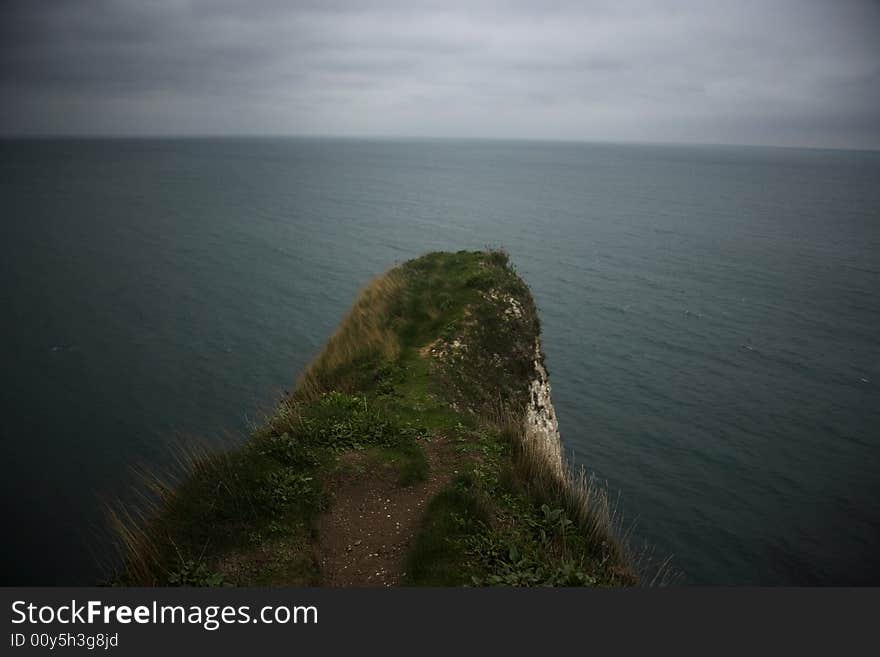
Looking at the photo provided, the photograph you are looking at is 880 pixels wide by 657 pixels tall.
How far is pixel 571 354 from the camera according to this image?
34.6 metres

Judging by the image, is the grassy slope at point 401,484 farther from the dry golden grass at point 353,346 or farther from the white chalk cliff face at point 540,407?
the white chalk cliff face at point 540,407

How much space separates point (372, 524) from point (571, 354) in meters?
29.0

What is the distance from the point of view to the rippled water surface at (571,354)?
21.8 metres

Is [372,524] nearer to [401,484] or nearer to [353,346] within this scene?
[401,484]

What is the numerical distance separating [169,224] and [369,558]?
2794 inches

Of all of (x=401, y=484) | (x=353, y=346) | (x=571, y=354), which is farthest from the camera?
(x=571, y=354)

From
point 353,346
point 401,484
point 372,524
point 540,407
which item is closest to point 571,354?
point 540,407

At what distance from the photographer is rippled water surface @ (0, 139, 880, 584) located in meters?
21.8

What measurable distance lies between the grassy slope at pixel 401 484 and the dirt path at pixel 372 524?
167mm

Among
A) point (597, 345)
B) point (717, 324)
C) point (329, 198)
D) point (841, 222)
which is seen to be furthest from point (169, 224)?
point (841, 222)

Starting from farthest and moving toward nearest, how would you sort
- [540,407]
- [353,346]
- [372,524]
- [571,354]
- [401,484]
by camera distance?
[571,354] < [540,407] < [353,346] < [401,484] < [372,524]

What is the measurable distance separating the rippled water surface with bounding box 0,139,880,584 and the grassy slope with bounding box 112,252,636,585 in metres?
11.6

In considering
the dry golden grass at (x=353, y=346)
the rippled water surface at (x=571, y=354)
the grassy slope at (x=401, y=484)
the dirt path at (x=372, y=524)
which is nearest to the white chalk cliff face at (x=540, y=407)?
the grassy slope at (x=401, y=484)

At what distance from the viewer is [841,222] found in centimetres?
7800
